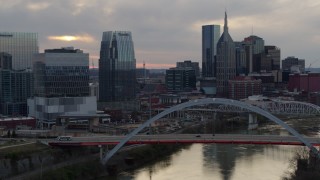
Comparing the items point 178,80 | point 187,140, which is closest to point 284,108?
point 178,80

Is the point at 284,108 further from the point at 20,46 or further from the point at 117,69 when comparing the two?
the point at 20,46

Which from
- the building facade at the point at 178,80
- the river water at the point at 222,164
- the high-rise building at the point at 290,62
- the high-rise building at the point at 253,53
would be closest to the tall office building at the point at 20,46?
the building facade at the point at 178,80

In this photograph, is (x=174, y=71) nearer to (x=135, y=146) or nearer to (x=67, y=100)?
(x=67, y=100)

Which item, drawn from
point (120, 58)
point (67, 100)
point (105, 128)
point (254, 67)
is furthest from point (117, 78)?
point (254, 67)

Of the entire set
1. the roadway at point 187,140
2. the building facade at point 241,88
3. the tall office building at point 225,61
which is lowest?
the roadway at point 187,140

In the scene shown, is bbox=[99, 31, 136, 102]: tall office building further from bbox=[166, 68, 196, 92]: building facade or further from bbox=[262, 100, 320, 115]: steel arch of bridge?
bbox=[166, 68, 196, 92]: building facade

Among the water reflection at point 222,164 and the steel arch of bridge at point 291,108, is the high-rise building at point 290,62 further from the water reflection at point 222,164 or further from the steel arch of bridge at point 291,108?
the water reflection at point 222,164

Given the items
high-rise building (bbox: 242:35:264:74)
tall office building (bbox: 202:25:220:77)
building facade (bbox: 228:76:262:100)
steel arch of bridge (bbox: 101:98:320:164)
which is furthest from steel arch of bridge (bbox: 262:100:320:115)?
tall office building (bbox: 202:25:220:77)
